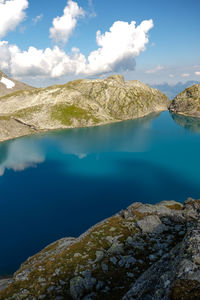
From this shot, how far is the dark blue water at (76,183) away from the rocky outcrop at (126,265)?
642 inches

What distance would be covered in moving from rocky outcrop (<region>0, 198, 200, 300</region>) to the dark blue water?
16.3 metres

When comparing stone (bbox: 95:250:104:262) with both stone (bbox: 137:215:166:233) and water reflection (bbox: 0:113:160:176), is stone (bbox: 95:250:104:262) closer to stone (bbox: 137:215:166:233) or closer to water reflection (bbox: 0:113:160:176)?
stone (bbox: 137:215:166:233)

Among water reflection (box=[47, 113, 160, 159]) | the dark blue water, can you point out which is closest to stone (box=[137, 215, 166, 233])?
the dark blue water

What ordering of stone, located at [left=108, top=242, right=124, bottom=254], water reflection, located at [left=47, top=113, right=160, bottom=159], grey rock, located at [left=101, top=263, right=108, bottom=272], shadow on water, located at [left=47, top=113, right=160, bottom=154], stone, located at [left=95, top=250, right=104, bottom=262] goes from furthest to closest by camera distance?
1. shadow on water, located at [left=47, top=113, right=160, bottom=154]
2. water reflection, located at [left=47, top=113, right=160, bottom=159]
3. stone, located at [left=108, top=242, right=124, bottom=254]
4. stone, located at [left=95, top=250, right=104, bottom=262]
5. grey rock, located at [left=101, top=263, right=108, bottom=272]

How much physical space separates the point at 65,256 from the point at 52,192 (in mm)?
38278

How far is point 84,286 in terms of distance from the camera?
18609 mm

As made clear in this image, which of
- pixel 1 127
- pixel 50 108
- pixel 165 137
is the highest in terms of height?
pixel 50 108

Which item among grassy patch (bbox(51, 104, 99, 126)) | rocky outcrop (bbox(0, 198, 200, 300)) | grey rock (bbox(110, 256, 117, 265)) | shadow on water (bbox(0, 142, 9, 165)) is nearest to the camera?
rocky outcrop (bbox(0, 198, 200, 300))

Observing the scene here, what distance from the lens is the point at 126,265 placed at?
20.7 metres

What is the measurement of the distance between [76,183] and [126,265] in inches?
1825

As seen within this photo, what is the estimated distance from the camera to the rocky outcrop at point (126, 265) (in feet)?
36.3

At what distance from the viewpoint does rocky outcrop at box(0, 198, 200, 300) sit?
435 inches

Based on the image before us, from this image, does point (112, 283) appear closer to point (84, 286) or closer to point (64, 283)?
point (84, 286)

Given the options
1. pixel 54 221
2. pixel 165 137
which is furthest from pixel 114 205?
pixel 165 137
